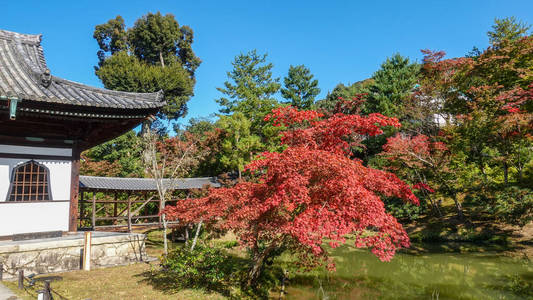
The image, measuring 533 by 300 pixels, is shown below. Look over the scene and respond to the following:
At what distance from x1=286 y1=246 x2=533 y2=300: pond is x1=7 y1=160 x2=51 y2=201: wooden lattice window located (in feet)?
23.9

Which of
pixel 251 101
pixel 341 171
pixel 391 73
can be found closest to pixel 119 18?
pixel 251 101

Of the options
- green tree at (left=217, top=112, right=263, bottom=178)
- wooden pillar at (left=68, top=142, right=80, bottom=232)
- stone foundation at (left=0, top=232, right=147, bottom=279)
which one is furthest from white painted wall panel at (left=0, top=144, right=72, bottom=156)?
green tree at (left=217, top=112, right=263, bottom=178)

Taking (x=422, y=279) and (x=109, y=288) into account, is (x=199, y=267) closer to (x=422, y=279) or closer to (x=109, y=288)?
(x=109, y=288)

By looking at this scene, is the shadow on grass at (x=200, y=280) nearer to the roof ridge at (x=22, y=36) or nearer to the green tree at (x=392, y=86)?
the roof ridge at (x=22, y=36)

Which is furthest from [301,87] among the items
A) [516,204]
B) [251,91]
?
[516,204]

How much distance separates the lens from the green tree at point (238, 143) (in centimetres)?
2030

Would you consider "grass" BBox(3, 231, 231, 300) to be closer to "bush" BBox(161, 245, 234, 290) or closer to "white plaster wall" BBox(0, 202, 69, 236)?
"bush" BBox(161, 245, 234, 290)

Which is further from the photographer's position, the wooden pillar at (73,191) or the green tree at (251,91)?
the green tree at (251,91)

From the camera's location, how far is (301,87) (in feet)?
101

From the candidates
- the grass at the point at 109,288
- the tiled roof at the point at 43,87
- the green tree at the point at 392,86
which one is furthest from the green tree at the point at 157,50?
the grass at the point at 109,288

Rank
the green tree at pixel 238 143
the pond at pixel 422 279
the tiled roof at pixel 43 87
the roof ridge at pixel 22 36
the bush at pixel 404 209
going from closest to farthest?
the tiled roof at pixel 43 87
the pond at pixel 422 279
the roof ridge at pixel 22 36
the bush at pixel 404 209
the green tree at pixel 238 143

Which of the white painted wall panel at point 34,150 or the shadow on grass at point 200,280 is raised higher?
the white painted wall panel at point 34,150

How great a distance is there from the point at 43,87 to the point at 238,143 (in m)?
13.3

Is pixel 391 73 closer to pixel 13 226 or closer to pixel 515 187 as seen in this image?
pixel 515 187
